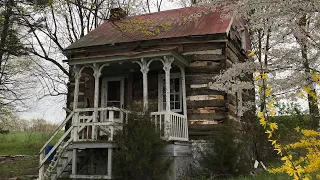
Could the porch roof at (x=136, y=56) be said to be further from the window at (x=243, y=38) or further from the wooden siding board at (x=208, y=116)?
the window at (x=243, y=38)

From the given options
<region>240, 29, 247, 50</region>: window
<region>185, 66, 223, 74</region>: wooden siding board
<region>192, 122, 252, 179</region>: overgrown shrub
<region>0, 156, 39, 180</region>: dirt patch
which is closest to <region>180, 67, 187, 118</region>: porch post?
<region>185, 66, 223, 74</region>: wooden siding board

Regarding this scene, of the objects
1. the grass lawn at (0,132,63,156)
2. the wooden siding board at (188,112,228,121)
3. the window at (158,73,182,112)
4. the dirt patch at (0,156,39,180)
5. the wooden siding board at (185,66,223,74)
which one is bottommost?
the dirt patch at (0,156,39,180)

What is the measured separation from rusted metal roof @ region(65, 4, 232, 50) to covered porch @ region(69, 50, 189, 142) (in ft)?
4.18

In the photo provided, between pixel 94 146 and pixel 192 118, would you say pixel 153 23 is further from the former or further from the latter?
pixel 94 146

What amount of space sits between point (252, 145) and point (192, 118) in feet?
13.4

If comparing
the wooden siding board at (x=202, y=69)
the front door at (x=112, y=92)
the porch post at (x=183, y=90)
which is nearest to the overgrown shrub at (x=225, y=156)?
the porch post at (x=183, y=90)

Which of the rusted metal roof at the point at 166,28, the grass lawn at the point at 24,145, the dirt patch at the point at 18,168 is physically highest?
the rusted metal roof at the point at 166,28

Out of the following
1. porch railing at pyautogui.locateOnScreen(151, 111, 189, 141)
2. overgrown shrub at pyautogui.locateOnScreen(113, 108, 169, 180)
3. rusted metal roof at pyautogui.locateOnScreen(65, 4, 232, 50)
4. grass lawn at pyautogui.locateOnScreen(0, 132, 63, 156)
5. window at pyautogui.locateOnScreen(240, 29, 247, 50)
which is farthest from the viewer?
grass lawn at pyautogui.locateOnScreen(0, 132, 63, 156)

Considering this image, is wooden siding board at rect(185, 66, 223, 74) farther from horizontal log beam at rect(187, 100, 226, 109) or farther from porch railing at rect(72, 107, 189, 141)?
porch railing at rect(72, 107, 189, 141)

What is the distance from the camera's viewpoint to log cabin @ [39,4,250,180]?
→ 34.4 ft

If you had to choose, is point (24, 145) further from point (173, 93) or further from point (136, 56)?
point (136, 56)

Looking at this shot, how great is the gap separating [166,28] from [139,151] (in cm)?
639

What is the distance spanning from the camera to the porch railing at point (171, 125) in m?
10.1

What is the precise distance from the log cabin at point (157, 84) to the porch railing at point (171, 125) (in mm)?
29
